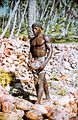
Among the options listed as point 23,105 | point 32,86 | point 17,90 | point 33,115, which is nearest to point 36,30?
point 23,105

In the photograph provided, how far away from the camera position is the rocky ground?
3.20 meters

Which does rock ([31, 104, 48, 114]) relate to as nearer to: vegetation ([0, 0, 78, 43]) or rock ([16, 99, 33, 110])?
rock ([16, 99, 33, 110])

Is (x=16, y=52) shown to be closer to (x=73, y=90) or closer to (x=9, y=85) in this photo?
(x=9, y=85)

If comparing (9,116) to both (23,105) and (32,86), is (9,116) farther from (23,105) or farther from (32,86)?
(32,86)

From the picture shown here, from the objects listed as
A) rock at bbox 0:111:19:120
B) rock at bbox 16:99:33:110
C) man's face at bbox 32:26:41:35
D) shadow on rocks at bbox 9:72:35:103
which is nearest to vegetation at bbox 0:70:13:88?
shadow on rocks at bbox 9:72:35:103

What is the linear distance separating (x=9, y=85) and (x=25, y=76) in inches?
38.7

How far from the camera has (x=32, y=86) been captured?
5.04 metres

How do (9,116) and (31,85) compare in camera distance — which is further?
(31,85)

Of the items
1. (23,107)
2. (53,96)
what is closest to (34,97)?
(53,96)

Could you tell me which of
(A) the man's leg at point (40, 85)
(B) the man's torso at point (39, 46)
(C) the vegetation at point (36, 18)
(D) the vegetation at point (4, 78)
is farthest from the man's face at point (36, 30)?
(C) the vegetation at point (36, 18)

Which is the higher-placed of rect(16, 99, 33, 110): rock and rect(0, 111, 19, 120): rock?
rect(16, 99, 33, 110): rock

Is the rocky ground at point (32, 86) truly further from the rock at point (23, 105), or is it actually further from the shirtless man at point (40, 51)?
the shirtless man at point (40, 51)

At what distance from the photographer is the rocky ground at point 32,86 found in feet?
10.5

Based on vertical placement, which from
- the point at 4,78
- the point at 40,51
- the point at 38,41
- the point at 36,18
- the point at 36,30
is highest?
the point at 36,18
